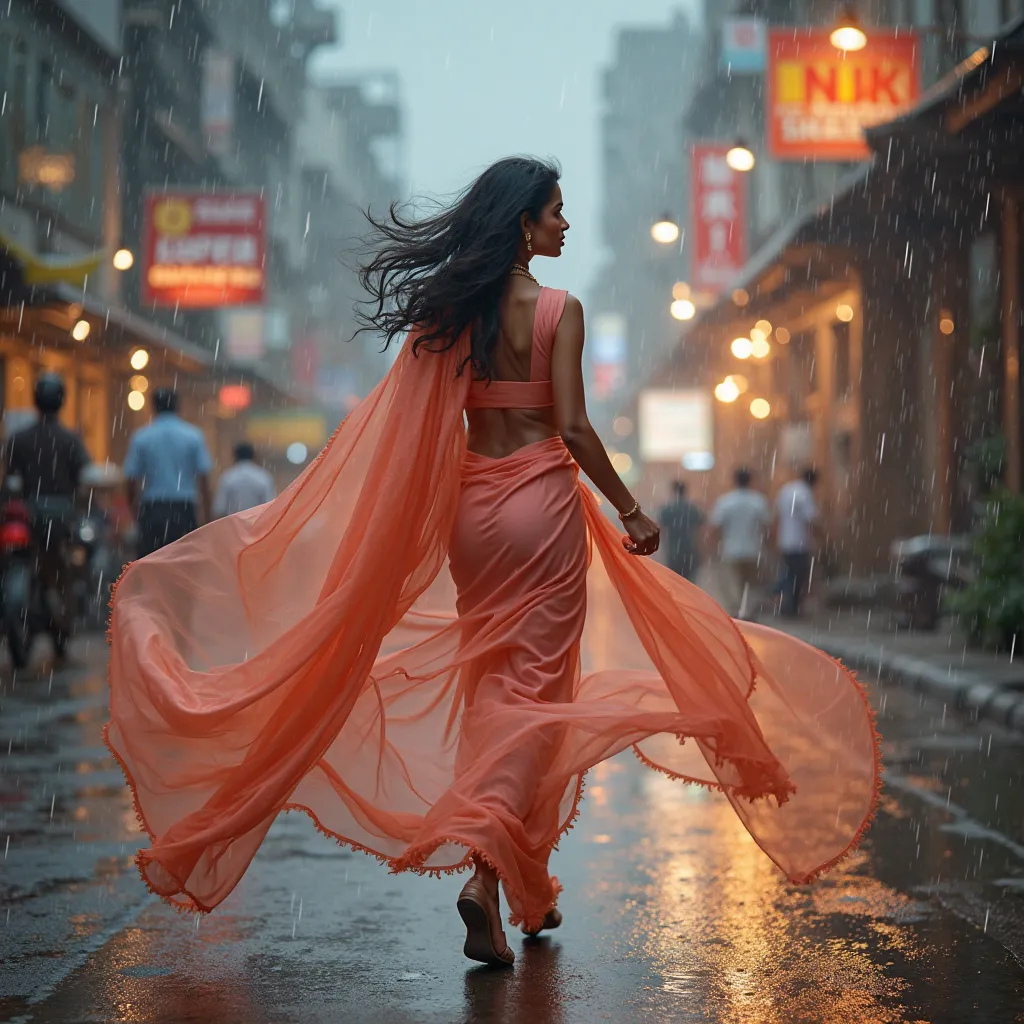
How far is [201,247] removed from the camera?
28328 mm

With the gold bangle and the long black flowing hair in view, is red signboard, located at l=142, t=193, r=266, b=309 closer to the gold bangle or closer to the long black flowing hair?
the long black flowing hair

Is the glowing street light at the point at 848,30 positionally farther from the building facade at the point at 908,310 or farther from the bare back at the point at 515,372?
the bare back at the point at 515,372

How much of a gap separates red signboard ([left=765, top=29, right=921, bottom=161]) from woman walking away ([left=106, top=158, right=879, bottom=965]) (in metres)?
15.3

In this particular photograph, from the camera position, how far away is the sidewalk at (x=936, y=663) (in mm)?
10461

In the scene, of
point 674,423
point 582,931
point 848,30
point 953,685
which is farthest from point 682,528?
point 674,423

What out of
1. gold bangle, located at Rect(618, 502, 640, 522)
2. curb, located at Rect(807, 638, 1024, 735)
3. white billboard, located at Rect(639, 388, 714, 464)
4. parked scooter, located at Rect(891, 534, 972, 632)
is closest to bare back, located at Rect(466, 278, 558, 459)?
gold bangle, located at Rect(618, 502, 640, 522)

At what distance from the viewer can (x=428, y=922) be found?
5.04 meters

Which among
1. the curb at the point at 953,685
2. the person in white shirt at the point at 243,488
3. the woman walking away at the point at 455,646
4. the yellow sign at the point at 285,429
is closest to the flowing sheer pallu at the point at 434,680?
the woman walking away at the point at 455,646

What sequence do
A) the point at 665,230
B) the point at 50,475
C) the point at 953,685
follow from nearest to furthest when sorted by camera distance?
1. the point at 953,685
2. the point at 50,475
3. the point at 665,230

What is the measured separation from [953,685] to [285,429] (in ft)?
129

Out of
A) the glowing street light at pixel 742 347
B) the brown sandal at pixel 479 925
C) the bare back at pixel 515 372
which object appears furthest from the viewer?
the glowing street light at pixel 742 347

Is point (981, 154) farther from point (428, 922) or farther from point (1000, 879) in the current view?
point (428, 922)

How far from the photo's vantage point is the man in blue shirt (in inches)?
464

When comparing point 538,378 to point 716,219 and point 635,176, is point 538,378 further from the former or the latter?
point 635,176
